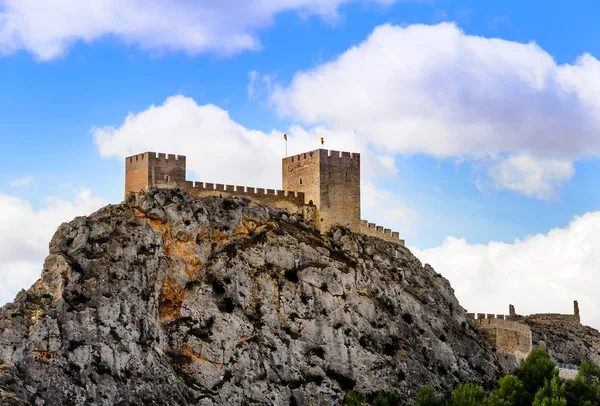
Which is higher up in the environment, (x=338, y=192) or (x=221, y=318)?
(x=338, y=192)

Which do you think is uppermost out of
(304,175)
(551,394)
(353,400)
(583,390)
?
(304,175)

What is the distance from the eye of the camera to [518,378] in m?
87.8

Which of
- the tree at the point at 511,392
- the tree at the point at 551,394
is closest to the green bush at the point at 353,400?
the tree at the point at 511,392

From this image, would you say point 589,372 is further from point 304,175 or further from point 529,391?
point 304,175

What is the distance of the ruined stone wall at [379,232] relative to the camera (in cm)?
8900

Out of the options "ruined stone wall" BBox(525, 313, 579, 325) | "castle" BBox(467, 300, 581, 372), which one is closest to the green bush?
"castle" BBox(467, 300, 581, 372)

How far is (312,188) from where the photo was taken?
286 feet

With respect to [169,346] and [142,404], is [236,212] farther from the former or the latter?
[142,404]

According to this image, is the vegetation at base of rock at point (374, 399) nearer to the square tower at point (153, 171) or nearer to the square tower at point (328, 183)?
the square tower at point (328, 183)

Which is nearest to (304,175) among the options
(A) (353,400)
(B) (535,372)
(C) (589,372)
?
(A) (353,400)

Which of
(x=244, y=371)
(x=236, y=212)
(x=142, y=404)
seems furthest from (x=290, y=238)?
(x=142, y=404)

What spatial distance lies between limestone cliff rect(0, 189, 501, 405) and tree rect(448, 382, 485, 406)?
2.00m

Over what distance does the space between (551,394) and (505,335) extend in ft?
28.5

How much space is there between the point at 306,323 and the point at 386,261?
33.3ft
